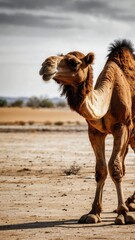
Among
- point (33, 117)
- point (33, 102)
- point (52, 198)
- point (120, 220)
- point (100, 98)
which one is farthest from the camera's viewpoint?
point (33, 102)

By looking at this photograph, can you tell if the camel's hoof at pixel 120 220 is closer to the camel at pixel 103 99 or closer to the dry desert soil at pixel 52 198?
the camel at pixel 103 99

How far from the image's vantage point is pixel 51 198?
13469 millimetres

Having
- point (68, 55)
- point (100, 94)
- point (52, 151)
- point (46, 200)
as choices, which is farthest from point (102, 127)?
point (52, 151)

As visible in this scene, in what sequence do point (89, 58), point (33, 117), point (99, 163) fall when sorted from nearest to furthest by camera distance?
point (89, 58) → point (99, 163) → point (33, 117)

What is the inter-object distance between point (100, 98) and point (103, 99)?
0.28 ft

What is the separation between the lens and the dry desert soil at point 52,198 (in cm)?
1039

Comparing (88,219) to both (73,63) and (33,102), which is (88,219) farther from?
(33,102)

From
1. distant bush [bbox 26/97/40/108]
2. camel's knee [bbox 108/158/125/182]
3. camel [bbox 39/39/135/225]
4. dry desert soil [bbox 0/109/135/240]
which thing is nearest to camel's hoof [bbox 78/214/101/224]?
camel [bbox 39/39/135/225]

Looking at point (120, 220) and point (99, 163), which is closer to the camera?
Answer: point (120, 220)

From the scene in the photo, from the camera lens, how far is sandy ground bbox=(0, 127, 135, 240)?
1039 cm

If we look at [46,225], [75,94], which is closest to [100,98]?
[75,94]

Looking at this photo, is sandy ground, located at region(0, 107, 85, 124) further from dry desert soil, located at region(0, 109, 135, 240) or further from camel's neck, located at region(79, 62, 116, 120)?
camel's neck, located at region(79, 62, 116, 120)

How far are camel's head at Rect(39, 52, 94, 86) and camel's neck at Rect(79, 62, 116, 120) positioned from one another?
1.08 ft

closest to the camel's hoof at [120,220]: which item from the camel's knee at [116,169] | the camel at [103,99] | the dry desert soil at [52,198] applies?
the camel at [103,99]
